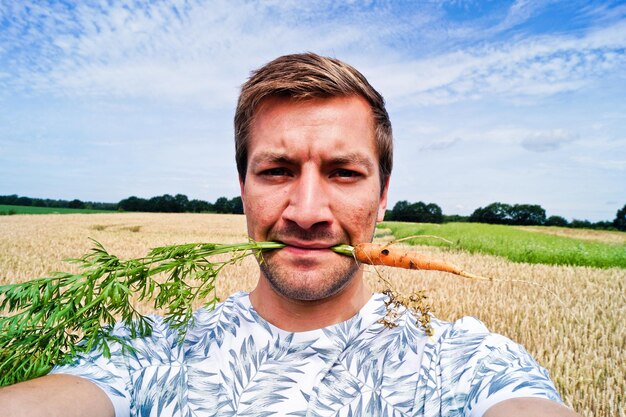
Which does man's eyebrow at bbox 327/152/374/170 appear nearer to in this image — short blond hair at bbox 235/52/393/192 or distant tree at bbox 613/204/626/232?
short blond hair at bbox 235/52/393/192

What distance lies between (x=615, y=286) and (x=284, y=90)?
8.50 meters

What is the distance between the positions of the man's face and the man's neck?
111 millimetres

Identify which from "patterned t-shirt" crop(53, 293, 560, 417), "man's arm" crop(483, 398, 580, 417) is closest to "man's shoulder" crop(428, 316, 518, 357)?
"patterned t-shirt" crop(53, 293, 560, 417)

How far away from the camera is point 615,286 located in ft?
26.2

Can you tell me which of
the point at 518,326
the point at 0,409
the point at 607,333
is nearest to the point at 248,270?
the point at 518,326

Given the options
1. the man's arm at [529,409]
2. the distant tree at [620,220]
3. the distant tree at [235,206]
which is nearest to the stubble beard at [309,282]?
the man's arm at [529,409]

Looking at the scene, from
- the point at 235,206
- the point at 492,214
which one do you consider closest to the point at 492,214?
the point at 492,214

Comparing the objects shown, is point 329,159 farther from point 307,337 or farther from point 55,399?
point 55,399

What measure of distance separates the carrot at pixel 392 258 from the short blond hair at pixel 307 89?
0.43 metres

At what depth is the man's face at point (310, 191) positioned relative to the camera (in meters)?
2.03

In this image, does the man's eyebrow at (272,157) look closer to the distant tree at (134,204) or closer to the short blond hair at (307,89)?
the short blond hair at (307,89)

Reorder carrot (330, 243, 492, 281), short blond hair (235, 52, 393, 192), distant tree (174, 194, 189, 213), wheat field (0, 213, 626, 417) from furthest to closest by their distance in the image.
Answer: distant tree (174, 194, 189, 213), wheat field (0, 213, 626, 417), short blond hair (235, 52, 393, 192), carrot (330, 243, 492, 281)

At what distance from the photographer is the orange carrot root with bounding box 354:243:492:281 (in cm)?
211

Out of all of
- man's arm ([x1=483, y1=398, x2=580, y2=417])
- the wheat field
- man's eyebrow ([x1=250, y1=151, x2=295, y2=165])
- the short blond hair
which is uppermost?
the short blond hair
